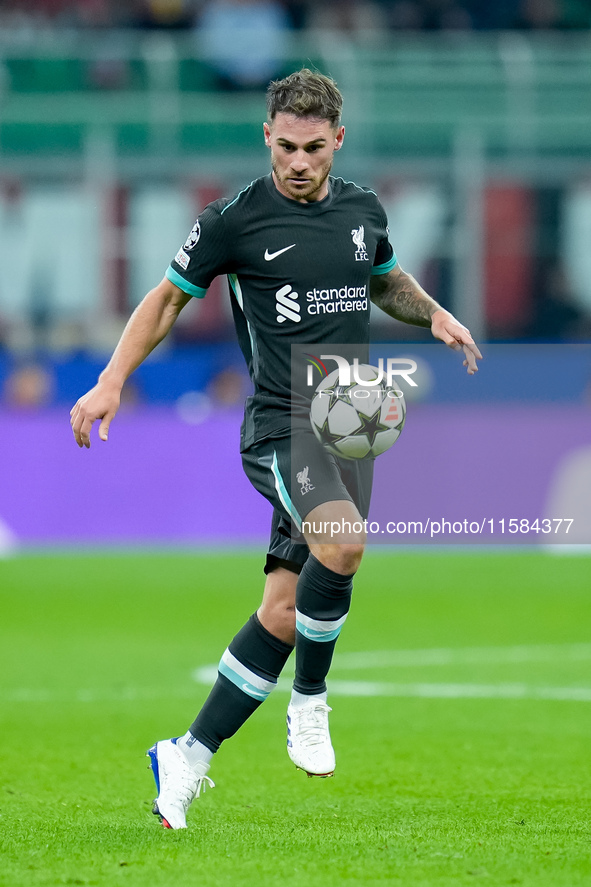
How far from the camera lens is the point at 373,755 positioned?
5871 mm

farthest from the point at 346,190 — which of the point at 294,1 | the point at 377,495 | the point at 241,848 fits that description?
the point at 294,1

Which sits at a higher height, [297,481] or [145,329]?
[145,329]

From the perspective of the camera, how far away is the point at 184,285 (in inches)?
184

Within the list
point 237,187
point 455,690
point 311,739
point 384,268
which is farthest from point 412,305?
point 237,187

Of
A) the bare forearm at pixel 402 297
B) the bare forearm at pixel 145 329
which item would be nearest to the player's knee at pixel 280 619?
the bare forearm at pixel 145 329

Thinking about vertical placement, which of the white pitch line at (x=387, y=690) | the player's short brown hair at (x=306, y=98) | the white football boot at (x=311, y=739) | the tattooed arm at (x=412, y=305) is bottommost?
the white pitch line at (x=387, y=690)

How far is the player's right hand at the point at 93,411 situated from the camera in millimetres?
4469

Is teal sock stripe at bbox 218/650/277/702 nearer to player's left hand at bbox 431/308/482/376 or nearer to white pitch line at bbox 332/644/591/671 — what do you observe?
player's left hand at bbox 431/308/482/376

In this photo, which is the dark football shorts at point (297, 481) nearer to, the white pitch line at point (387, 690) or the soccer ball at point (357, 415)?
the soccer ball at point (357, 415)

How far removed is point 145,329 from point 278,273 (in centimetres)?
48

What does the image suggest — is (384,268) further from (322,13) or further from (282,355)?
(322,13)

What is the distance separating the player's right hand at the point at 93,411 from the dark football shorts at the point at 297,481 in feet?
1.73

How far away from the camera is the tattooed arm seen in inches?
193

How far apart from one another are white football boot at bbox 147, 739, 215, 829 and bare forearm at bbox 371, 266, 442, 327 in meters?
1.73
